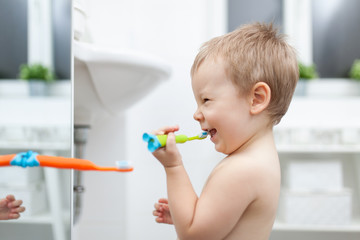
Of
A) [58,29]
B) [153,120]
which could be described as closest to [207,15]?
[153,120]

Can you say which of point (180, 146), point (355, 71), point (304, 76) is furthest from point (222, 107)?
point (355, 71)

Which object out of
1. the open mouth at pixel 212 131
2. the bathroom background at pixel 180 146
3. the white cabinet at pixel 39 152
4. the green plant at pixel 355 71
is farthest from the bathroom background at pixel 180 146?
the white cabinet at pixel 39 152

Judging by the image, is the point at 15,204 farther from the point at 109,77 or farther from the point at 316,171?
the point at 316,171

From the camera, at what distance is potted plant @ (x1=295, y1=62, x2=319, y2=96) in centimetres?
186

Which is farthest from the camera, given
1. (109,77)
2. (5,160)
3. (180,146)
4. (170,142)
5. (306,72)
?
(306,72)

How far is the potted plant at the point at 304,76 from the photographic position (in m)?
1.86

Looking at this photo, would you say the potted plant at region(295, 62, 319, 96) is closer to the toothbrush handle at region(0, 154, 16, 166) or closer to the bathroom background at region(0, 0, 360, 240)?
the bathroom background at region(0, 0, 360, 240)

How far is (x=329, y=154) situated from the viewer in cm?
182

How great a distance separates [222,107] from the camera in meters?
0.72

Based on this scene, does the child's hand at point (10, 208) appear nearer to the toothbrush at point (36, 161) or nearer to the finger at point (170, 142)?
the toothbrush at point (36, 161)

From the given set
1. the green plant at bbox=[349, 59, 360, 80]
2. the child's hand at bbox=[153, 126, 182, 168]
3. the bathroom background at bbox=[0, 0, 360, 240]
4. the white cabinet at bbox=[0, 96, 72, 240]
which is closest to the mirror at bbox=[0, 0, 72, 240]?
the white cabinet at bbox=[0, 96, 72, 240]

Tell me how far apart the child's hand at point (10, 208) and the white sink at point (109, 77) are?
0.41 meters

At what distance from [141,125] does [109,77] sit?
1.98ft

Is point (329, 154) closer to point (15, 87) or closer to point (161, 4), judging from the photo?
point (161, 4)
